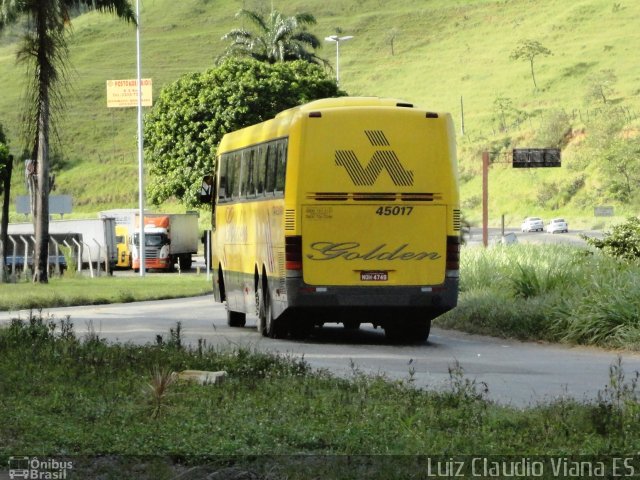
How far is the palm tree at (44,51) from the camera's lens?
41.0 meters

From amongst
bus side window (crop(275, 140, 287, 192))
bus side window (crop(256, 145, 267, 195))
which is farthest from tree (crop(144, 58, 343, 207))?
bus side window (crop(275, 140, 287, 192))

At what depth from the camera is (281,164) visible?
23266 mm

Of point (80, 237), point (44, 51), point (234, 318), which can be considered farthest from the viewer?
point (80, 237)

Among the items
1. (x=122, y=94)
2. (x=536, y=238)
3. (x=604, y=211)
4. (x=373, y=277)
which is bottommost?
(x=536, y=238)

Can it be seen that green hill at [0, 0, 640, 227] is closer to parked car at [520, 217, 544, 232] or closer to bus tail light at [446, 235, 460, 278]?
parked car at [520, 217, 544, 232]

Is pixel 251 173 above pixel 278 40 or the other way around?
the other way around

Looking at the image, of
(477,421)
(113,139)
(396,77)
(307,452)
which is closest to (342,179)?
(477,421)

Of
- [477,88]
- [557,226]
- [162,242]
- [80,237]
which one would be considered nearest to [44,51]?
[80,237]

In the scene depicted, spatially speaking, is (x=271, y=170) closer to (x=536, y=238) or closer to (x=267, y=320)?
(x=267, y=320)

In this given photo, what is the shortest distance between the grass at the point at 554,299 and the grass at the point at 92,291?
931cm

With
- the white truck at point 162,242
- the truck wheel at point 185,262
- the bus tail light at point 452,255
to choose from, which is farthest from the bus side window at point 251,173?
the truck wheel at point 185,262

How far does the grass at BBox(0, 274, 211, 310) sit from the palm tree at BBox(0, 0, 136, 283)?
1834 millimetres

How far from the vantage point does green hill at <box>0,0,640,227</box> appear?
A: 127812mm

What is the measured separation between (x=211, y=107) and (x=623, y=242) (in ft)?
167
